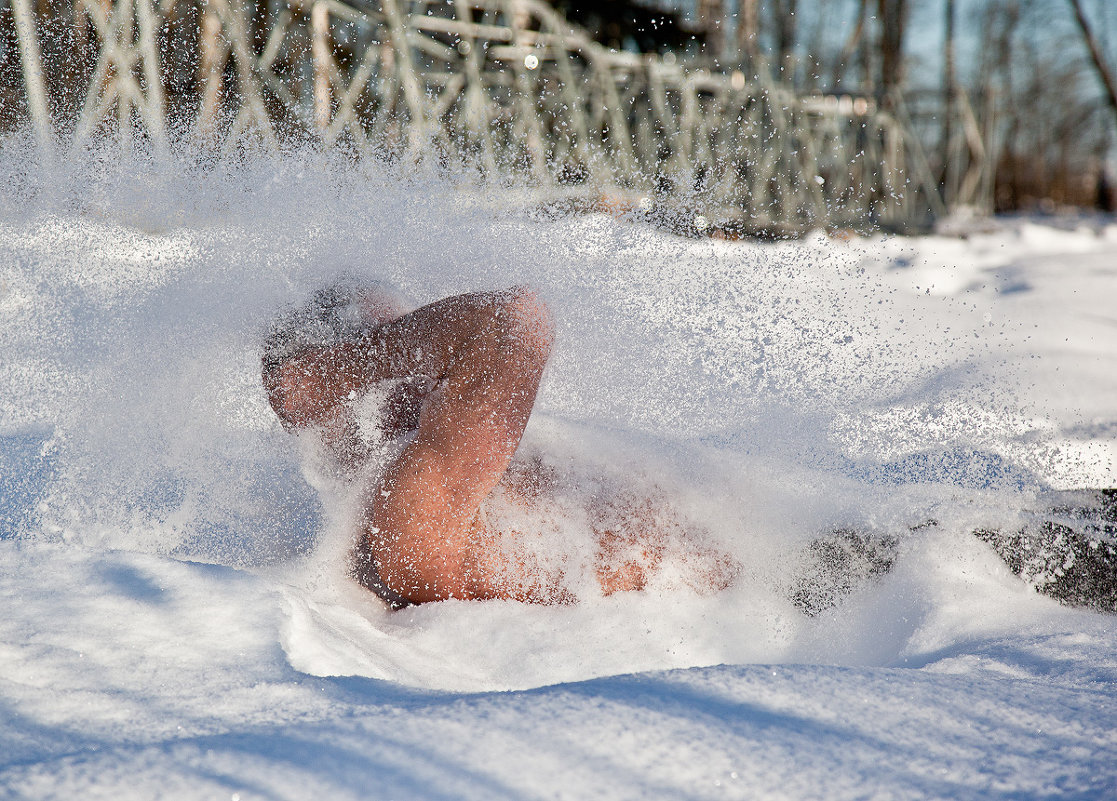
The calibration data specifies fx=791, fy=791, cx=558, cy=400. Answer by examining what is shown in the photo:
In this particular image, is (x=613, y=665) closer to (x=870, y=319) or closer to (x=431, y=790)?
(x=431, y=790)

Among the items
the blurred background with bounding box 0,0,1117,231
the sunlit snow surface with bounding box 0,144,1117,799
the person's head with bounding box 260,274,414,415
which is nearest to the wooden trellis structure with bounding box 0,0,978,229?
the blurred background with bounding box 0,0,1117,231

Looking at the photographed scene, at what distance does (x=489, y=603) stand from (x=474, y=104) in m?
4.29

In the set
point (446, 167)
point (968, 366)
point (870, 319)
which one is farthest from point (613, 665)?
point (446, 167)

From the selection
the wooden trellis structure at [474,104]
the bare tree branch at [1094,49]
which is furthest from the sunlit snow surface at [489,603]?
the bare tree branch at [1094,49]

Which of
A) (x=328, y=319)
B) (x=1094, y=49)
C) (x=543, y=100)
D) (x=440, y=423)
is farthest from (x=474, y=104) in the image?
(x=1094, y=49)

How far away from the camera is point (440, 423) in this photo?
0.97m

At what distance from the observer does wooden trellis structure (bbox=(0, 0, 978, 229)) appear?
305 centimetres

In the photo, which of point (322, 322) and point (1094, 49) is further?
point (1094, 49)

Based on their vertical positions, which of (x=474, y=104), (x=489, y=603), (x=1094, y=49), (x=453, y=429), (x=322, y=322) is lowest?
(x=489, y=603)

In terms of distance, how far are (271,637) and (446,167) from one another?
4.05 meters

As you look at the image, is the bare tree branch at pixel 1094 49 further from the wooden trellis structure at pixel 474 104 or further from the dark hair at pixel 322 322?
the dark hair at pixel 322 322

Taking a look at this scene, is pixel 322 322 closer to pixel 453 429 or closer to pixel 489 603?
pixel 453 429

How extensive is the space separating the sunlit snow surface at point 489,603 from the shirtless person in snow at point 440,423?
4cm

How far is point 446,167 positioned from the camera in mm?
4480
